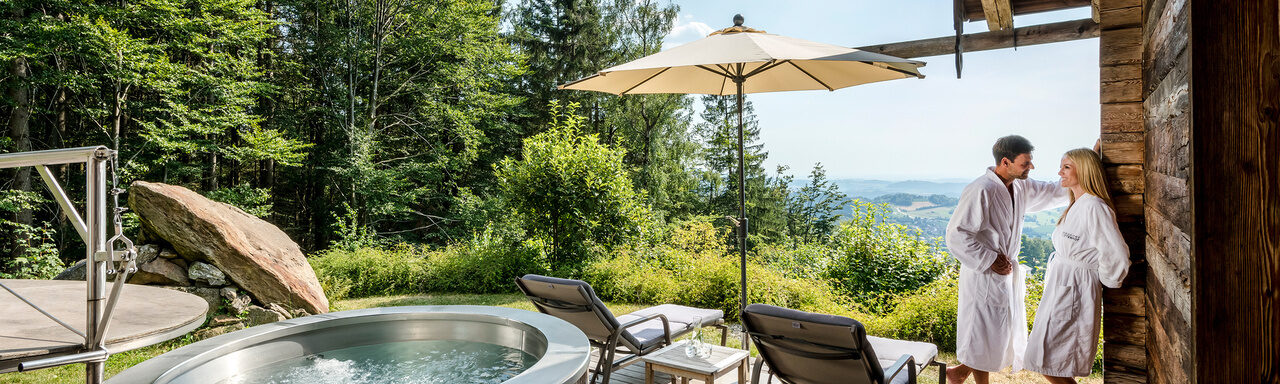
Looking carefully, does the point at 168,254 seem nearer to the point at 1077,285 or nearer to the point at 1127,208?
the point at 1077,285

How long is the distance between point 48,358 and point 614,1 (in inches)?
622

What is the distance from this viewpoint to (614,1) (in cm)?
1639

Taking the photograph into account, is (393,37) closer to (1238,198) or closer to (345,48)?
(345,48)

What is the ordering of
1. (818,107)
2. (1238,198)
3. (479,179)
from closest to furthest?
1. (1238,198)
2. (479,179)
3. (818,107)

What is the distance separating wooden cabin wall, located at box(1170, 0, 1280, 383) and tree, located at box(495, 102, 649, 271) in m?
7.13

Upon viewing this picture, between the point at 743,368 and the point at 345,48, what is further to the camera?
the point at 345,48

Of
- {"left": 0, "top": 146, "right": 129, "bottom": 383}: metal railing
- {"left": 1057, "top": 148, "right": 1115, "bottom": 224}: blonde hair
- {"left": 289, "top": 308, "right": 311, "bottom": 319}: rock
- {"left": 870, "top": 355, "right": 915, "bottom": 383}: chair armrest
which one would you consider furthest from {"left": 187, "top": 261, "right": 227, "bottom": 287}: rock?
{"left": 1057, "top": 148, "right": 1115, "bottom": 224}: blonde hair

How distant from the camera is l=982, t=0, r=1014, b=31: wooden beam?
3471mm

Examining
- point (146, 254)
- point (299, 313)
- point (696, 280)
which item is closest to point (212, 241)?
point (146, 254)

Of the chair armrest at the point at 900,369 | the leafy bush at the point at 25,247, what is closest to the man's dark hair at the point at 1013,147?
the chair armrest at the point at 900,369

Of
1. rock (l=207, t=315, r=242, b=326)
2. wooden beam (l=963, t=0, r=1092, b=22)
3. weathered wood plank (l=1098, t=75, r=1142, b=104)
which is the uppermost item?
wooden beam (l=963, t=0, r=1092, b=22)

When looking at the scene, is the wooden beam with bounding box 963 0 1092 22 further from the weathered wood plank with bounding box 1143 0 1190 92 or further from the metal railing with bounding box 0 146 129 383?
the metal railing with bounding box 0 146 129 383

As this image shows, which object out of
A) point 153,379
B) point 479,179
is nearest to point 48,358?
point 153,379

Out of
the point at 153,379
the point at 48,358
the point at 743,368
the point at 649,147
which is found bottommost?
the point at 743,368
